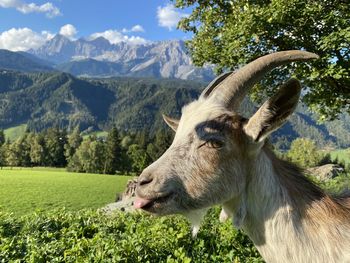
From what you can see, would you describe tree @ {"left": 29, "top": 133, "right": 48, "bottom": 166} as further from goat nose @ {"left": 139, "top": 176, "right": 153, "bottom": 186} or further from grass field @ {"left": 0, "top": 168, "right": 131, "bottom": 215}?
goat nose @ {"left": 139, "top": 176, "right": 153, "bottom": 186}

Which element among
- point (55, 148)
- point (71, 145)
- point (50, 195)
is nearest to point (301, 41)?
point (50, 195)

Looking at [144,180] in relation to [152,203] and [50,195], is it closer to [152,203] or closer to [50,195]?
[152,203]

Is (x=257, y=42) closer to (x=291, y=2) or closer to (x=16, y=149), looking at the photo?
(x=291, y=2)

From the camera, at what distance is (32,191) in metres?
62.5

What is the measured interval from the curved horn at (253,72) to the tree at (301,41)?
11.1 metres

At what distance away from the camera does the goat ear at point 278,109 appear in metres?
3.39

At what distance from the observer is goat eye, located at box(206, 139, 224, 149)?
3646 mm

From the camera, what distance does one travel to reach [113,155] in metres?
123

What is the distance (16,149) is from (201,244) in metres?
146

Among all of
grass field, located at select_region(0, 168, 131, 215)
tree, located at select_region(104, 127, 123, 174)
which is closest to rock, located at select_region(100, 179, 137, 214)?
grass field, located at select_region(0, 168, 131, 215)

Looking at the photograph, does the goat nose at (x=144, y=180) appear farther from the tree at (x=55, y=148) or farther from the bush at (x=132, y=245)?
the tree at (x=55, y=148)

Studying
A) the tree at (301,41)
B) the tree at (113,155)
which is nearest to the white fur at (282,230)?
the tree at (301,41)

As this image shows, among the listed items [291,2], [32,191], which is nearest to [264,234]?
[291,2]

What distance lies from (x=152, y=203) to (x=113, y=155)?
121m
